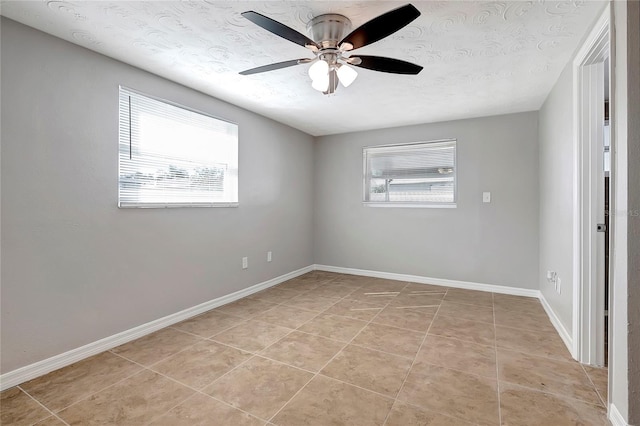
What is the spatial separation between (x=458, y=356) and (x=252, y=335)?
163 centimetres

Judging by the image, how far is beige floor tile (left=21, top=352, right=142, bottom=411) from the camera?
172 cm

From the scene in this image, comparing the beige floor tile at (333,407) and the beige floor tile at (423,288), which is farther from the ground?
the beige floor tile at (423,288)

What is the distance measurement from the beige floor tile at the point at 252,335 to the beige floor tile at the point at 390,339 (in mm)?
680

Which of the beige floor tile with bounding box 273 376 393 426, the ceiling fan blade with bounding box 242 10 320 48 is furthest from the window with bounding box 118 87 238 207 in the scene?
the beige floor tile with bounding box 273 376 393 426

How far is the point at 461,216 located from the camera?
3.90 m

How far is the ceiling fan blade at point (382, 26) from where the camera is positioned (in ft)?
4.35

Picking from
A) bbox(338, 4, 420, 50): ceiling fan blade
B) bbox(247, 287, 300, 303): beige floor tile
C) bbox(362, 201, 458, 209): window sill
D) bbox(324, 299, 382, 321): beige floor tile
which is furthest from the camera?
bbox(362, 201, 458, 209): window sill

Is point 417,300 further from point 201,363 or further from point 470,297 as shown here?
point 201,363

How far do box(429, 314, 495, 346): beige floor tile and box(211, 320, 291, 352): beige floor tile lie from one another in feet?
4.43

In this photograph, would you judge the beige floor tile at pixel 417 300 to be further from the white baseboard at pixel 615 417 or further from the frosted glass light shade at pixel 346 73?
the frosted glass light shade at pixel 346 73

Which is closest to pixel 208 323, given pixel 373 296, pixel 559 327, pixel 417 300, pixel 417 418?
pixel 373 296

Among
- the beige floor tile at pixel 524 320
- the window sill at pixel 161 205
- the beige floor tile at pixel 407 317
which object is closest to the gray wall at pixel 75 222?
the window sill at pixel 161 205

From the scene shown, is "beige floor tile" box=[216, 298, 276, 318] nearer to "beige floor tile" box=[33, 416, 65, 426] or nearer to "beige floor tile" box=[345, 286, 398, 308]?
"beige floor tile" box=[345, 286, 398, 308]

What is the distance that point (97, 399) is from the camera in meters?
1.70
